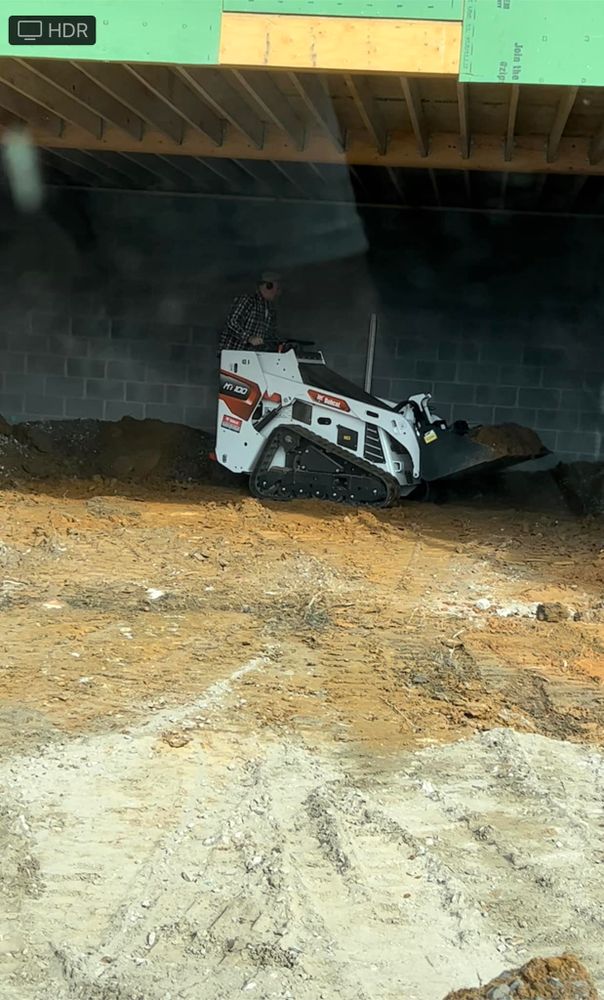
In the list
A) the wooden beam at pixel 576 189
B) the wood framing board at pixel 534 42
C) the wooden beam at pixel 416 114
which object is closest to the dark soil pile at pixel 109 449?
the wooden beam at pixel 416 114

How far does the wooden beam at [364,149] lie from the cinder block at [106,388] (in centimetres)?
369

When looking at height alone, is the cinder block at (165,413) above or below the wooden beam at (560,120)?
below

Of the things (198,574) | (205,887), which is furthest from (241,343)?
(205,887)

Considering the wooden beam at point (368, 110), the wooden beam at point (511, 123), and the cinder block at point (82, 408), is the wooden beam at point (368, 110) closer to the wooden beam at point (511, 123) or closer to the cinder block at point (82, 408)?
the wooden beam at point (511, 123)

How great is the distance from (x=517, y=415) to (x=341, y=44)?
6.21 m

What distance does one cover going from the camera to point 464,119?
7.77m

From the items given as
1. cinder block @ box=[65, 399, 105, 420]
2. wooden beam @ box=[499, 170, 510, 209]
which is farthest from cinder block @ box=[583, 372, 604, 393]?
cinder block @ box=[65, 399, 105, 420]

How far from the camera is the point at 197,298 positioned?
1252 centimetres

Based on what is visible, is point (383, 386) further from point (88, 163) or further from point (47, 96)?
point (47, 96)

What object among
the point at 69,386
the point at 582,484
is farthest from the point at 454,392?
the point at 69,386

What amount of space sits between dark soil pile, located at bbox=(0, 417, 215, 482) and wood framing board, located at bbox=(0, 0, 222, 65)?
5.26 meters

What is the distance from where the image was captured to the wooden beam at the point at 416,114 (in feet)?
23.5

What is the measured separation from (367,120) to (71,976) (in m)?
6.84

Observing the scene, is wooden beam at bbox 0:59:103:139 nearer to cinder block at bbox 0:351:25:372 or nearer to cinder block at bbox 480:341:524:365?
cinder block at bbox 0:351:25:372
